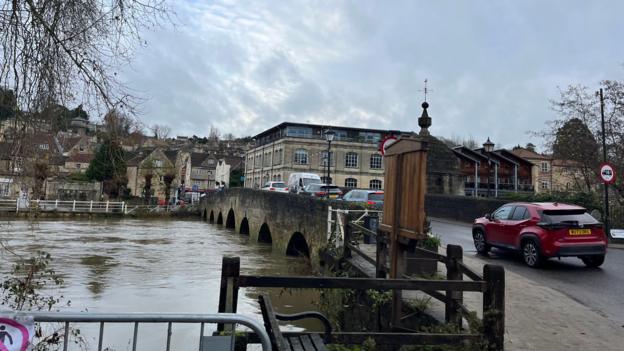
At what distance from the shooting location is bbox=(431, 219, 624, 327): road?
285 inches

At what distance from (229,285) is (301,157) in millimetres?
55687

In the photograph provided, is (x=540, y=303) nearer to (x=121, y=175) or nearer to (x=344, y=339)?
(x=344, y=339)

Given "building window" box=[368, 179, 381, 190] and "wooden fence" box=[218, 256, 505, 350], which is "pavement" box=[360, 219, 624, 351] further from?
"building window" box=[368, 179, 381, 190]

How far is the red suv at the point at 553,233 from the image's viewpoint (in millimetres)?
9797

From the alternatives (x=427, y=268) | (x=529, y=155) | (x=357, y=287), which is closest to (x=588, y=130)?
(x=427, y=268)

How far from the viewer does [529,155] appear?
213ft

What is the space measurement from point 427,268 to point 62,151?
5.86 m

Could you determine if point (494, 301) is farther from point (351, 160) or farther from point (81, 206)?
point (351, 160)

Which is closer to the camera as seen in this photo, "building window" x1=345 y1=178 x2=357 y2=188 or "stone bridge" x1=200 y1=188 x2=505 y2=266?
"stone bridge" x1=200 y1=188 x2=505 y2=266

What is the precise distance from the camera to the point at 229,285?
3596 mm

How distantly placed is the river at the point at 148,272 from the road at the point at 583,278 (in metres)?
4.68

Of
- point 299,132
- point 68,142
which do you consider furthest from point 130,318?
point 299,132

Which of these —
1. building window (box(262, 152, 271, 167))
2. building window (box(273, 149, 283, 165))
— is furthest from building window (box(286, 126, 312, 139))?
building window (box(262, 152, 271, 167))

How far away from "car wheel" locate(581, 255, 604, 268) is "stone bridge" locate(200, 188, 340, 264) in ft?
20.6
